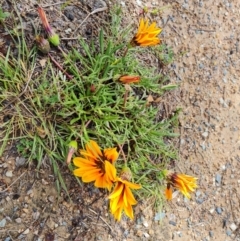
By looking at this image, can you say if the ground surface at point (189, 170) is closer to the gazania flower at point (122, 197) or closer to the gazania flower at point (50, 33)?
the gazania flower at point (50, 33)

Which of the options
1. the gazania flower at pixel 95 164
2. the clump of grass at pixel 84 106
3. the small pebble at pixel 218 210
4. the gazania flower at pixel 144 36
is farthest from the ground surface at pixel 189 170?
the gazania flower at pixel 144 36

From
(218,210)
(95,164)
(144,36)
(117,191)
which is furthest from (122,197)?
(218,210)

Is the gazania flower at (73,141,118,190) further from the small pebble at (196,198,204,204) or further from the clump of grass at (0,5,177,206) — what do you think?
the small pebble at (196,198,204,204)

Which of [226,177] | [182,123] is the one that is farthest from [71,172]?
[226,177]

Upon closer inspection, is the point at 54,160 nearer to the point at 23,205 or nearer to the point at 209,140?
Answer: the point at 23,205

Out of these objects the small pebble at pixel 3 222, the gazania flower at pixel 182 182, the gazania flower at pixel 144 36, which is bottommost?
the small pebble at pixel 3 222

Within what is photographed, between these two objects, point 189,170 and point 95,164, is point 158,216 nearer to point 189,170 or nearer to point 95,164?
point 189,170

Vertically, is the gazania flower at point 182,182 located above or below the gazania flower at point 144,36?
below

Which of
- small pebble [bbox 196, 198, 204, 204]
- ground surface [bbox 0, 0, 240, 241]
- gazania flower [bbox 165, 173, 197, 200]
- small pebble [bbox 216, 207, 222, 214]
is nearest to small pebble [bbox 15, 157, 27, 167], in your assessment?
ground surface [bbox 0, 0, 240, 241]
